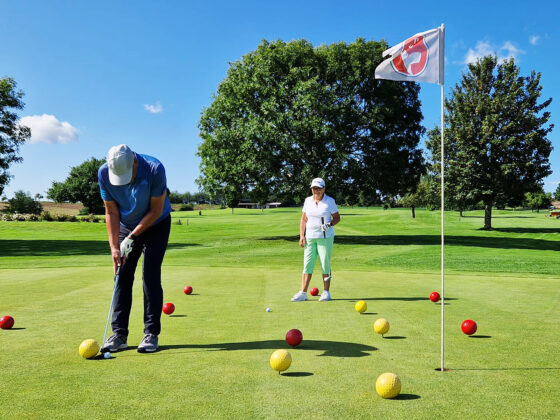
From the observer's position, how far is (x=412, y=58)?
549 cm

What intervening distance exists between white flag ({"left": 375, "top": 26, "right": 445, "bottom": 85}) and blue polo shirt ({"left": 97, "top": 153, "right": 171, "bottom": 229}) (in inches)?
121

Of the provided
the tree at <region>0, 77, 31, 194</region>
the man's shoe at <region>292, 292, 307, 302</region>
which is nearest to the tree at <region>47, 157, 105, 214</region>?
the tree at <region>0, 77, 31, 194</region>

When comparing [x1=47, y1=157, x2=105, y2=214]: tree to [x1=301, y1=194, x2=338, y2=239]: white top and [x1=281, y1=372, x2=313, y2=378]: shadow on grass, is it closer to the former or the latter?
[x1=301, y1=194, x2=338, y2=239]: white top

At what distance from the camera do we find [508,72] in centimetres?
4009

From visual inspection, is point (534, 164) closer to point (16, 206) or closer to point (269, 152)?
point (269, 152)

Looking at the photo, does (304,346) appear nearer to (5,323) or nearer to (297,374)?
(297,374)

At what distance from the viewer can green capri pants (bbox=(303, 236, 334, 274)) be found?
902 cm

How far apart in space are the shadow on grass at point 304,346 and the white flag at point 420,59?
10.4 feet

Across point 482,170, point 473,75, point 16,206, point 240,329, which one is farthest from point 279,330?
point 16,206

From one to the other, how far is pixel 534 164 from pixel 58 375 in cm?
4159

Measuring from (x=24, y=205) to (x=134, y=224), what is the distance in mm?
68928

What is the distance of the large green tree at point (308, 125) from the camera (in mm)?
26984

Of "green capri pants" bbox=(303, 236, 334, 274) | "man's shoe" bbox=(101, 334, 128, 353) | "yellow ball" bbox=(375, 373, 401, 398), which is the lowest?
"man's shoe" bbox=(101, 334, 128, 353)

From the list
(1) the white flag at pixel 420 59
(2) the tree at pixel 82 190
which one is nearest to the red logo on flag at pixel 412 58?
(1) the white flag at pixel 420 59
